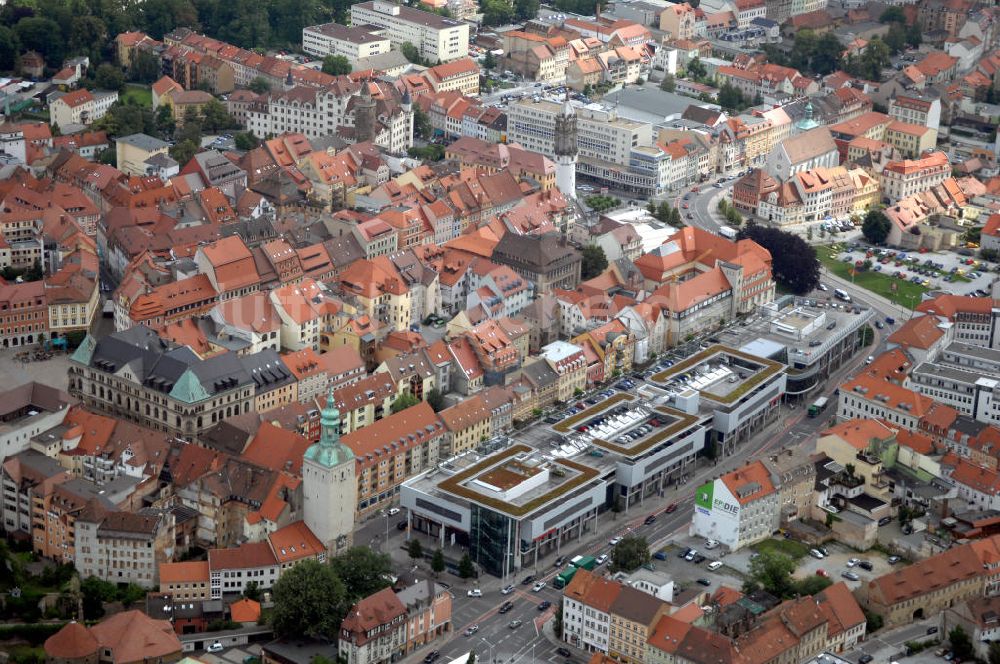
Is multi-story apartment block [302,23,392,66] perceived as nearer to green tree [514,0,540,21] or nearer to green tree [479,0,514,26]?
green tree [479,0,514,26]

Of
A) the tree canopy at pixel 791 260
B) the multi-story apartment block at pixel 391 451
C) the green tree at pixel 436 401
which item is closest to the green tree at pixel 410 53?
the tree canopy at pixel 791 260

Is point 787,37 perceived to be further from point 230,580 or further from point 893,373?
point 230,580

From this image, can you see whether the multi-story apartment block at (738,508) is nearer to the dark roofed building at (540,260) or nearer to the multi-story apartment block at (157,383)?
the multi-story apartment block at (157,383)

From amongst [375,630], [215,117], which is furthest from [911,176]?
[375,630]

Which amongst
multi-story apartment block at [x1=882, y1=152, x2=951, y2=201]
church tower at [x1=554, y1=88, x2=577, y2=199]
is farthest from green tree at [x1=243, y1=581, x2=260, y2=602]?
multi-story apartment block at [x1=882, y1=152, x2=951, y2=201]

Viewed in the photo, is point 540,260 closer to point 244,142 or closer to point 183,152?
point 183,152
